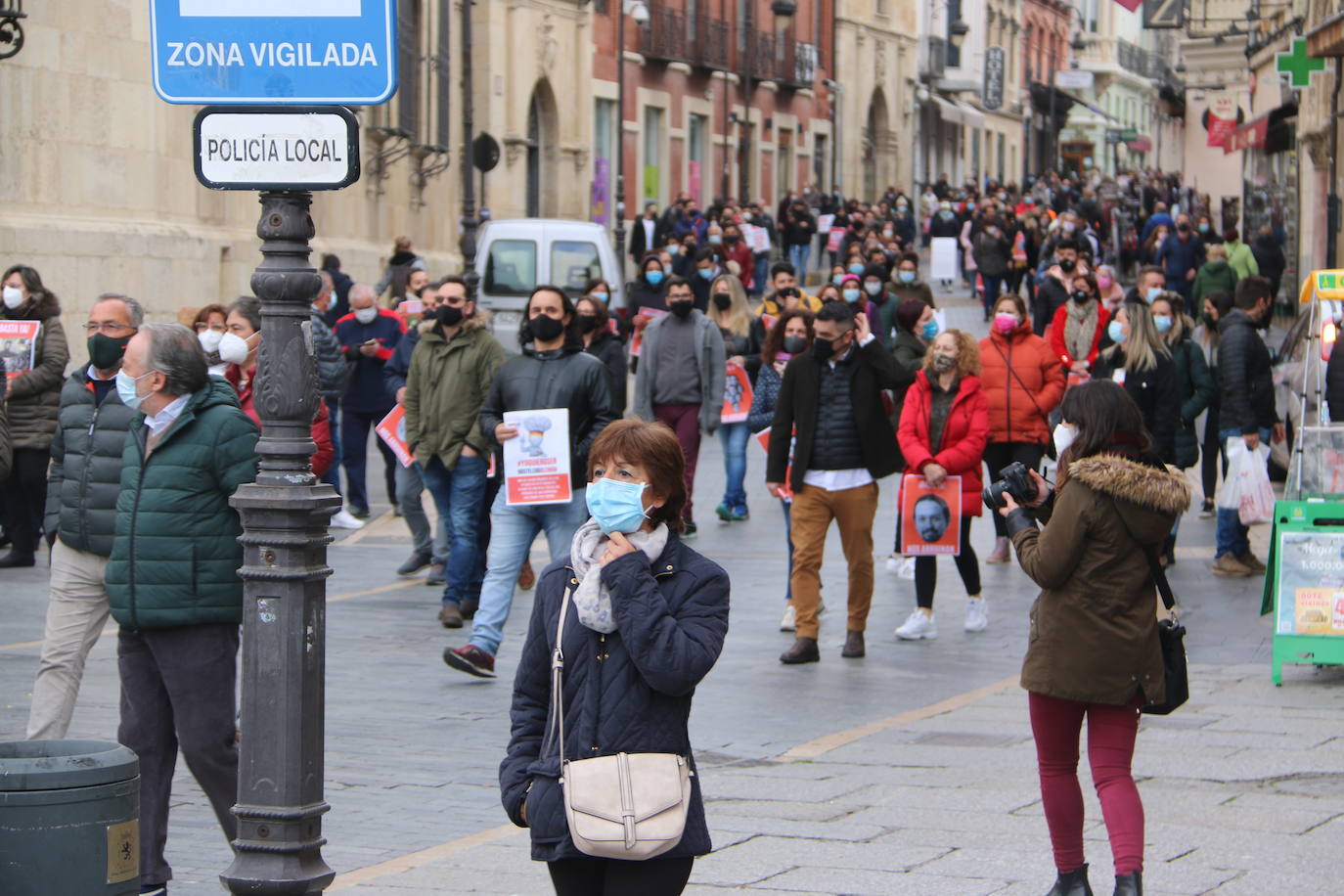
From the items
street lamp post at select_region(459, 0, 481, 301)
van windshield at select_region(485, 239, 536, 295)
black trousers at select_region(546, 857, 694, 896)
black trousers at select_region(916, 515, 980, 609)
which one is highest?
street lamp post at select_region(459, 0, 481, 301)

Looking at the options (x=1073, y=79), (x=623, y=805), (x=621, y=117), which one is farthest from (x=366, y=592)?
(x=1073, y=79)

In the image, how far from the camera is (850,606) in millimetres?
10680

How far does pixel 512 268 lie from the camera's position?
83.5ft

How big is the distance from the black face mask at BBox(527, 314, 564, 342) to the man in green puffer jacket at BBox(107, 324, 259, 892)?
3.77 m

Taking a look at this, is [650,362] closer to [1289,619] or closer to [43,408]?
[43,408]

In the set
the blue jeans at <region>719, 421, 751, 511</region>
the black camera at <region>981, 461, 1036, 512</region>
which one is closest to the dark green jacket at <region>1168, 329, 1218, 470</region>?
the blue jeans at <region>719, 421, 751, 511</region>

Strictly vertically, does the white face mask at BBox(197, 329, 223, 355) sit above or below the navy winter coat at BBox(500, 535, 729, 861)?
above

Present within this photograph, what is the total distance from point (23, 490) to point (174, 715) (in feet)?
23.7

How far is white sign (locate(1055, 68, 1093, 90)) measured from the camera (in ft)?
288

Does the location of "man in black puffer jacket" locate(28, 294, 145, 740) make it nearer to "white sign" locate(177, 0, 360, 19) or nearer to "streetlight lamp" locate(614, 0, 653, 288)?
"white sign" locate(177, 0, 360, 19)

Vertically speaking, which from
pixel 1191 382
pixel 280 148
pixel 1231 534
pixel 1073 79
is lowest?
pixel 1231 534

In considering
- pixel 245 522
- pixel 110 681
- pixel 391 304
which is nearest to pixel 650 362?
pixel 110 681

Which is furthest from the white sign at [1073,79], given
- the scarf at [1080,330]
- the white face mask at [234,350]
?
the white face mask at [234,350]

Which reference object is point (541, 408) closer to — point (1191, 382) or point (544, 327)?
point (544, 327)
